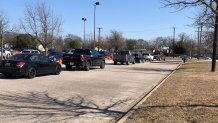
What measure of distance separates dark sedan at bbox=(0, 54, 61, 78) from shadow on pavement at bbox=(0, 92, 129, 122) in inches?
250

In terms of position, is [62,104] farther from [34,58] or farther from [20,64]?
[34,58]

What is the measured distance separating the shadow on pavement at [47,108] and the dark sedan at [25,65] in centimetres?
636

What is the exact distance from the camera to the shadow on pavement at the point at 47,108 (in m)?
9.36

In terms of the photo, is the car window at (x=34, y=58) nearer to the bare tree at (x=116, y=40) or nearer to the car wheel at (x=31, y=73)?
the car wheel at (x=31, y=73)

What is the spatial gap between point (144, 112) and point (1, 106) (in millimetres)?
3904

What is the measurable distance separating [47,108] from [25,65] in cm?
994

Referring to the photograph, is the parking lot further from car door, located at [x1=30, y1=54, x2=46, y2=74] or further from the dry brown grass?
car door, located at [x1=30, y1=54, x2=46, y2=74]

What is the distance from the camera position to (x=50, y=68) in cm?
2286

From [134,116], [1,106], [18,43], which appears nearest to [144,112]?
[134,116]

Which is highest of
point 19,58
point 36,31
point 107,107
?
point 36,31

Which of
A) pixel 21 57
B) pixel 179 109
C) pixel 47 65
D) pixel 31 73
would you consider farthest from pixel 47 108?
pixel 47 65

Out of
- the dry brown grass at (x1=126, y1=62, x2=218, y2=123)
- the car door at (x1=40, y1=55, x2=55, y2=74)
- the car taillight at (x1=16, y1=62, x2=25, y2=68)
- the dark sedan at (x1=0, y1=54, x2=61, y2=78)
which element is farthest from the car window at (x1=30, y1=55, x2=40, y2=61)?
the dry brown grass at (x1=126, y1=62, x2=218, y2=123)

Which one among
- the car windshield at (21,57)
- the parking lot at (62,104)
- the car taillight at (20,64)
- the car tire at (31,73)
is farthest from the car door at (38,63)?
the parking lot at (62,104)

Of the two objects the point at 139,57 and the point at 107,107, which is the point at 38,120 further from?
the point at 139,57
